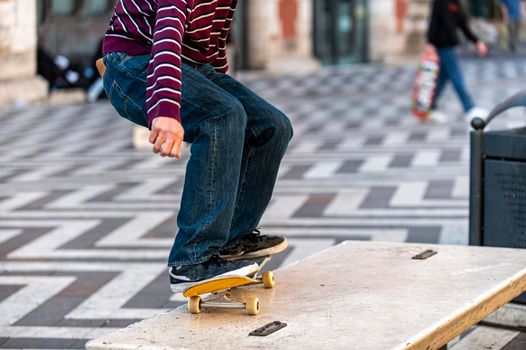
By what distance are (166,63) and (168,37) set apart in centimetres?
8

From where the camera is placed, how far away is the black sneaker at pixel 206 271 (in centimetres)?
381

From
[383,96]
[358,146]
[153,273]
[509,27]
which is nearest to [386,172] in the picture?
[358,146]

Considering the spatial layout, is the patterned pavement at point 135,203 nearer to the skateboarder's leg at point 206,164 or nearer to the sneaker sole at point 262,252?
the sneaker sole at point 262,252

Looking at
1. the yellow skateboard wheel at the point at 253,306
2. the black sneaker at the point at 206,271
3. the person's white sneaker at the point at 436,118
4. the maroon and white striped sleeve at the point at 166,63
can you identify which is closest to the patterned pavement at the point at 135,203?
the person's white sneaker at the point at 436,118

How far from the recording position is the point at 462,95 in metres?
14.0

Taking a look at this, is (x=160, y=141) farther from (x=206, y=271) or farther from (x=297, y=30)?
(x=297, y=30)

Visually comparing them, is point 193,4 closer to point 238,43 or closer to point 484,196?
point 484,196

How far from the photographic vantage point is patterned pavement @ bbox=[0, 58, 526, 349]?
5.85 m

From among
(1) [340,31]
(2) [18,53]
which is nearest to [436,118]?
(2) [18,53]

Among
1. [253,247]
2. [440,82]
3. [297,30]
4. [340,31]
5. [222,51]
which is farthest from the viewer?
[340,31]

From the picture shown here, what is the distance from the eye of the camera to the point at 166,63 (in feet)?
12.1

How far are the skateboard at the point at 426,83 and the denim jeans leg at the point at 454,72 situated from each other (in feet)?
Result: 0.60

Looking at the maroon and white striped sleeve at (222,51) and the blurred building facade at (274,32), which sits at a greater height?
the maroon and white striped sleeve at (222,51)

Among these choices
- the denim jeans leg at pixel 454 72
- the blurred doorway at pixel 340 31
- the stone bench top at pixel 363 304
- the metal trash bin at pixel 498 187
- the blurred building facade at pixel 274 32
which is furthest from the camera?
the blurred doorway at pixel 340 31
